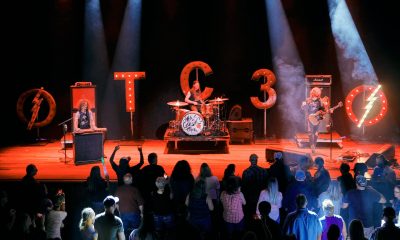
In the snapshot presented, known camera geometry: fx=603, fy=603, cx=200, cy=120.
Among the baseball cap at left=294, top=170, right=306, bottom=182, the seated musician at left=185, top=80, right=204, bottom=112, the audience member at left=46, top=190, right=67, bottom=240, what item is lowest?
the audience member at left=46, top=190, right=67, bottom=240

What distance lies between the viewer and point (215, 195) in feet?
31.7

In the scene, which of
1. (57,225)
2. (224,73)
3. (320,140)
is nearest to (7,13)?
(224,73)

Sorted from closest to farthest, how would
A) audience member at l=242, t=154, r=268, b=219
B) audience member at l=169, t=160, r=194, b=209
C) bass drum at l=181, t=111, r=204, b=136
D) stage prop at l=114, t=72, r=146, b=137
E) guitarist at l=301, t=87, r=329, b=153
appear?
audience member at l=169, t=160, r=194, b=209, audience member at l=242, t=154, r=268, b=219, guitarist at l=301, t=87, r=329, b=153, bass drum at l=181, t=111, r=204, b=136, stage prop at l=114, t=72, r=146, b=137

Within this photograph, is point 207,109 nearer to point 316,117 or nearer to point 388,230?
point 316,117

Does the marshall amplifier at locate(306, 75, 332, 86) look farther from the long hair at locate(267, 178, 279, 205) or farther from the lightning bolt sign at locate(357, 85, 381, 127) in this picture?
the long hair at locate(267, 178, 279, 205)

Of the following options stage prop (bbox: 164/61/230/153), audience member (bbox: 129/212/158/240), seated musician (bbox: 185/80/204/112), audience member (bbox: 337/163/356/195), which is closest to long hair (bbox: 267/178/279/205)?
audience member (bbox: 337/163/356/195)

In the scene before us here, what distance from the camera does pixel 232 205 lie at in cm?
903

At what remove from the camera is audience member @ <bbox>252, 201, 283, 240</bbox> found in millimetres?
7579

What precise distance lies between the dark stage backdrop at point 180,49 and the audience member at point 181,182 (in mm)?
8725

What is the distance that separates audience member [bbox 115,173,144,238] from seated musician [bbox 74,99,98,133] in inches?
243

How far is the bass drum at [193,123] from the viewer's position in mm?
16156

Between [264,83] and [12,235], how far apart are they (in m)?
11.5

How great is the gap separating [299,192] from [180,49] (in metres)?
9.96

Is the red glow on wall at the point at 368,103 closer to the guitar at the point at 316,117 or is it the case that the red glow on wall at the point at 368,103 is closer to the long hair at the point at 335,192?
the guitar at the point at 316,117
